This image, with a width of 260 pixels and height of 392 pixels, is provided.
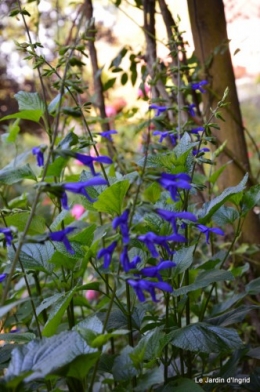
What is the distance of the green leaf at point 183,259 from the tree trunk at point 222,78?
64cm

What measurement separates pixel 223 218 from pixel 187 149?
169 mm

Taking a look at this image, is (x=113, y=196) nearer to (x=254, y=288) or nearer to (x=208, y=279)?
(x=208, y=279)

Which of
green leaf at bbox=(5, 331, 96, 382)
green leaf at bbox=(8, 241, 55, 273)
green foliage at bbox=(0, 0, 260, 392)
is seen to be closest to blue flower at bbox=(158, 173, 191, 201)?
green foliage at bbox=(0, 0, 260, 392)

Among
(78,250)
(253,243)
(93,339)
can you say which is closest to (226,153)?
(253,243)

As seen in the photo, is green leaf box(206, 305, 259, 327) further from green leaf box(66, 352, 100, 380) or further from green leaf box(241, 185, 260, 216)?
green leaf box(66, 352, 100, 380)

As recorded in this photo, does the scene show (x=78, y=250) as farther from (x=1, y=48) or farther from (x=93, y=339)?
(x=1, y=48)

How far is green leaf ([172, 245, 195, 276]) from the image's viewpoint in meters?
0.91

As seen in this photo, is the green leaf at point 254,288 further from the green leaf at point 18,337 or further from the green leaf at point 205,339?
the green leaf at point 18,337

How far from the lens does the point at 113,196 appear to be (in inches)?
32.7

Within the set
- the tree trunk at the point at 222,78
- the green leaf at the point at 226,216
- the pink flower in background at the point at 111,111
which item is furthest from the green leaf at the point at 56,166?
the pink flower in background at the point at 111,111

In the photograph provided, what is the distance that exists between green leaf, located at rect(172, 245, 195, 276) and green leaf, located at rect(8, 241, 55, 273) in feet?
0.70

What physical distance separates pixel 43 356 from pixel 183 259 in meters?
0.33

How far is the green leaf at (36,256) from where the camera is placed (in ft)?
3.12

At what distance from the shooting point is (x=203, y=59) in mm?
1602
